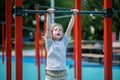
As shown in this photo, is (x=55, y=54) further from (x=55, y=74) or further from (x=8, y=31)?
(x=8, y=31)

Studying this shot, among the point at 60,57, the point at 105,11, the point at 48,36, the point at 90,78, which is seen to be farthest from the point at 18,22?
the point at 90,78

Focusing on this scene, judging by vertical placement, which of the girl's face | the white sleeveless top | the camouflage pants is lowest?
the camouflage pants

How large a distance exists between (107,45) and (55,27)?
0.85 meters

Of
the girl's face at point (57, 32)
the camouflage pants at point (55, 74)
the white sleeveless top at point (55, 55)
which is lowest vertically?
the camouflage pants at point (55, 74)

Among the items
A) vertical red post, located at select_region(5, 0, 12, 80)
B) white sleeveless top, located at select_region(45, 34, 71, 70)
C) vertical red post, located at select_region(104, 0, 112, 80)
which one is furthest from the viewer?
vertical red post, located at select_region(5, 0, 12, 80)

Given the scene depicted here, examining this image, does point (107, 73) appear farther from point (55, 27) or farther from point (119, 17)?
point (119, 17)

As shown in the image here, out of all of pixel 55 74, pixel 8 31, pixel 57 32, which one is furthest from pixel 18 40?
pixel 8 31

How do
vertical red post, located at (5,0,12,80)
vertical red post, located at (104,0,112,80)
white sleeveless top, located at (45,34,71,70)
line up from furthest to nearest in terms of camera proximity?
vertical red post, located at (5,0,12,80)
vertical red post, located at (104,0,112,80)
white sleeveless top, located at (45,34,71,70)

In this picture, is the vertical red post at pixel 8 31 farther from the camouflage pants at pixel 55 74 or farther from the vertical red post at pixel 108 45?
the vertical red post at pixel 108 45

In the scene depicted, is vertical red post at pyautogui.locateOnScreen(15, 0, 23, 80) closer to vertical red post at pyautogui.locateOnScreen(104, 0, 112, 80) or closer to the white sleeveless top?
the white sleeveless top

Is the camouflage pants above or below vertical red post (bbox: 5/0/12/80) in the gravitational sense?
below

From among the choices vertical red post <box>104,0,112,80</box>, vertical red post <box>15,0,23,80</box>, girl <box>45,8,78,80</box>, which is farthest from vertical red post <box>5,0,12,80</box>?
vertical red post <box>104,0,112,80</box>

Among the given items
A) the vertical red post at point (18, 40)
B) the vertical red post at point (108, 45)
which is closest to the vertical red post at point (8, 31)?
the vertical red post at point (18, 40)

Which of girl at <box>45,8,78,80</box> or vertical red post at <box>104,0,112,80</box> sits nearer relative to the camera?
girl at <box>45,8,78,80</box>
